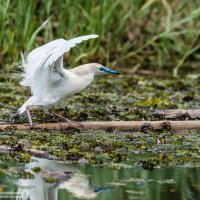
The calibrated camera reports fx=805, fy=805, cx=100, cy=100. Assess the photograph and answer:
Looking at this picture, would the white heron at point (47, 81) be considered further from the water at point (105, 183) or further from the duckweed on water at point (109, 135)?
the water at point (105, 183)

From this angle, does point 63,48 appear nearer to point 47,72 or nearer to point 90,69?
point 47,72

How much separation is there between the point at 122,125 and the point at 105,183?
1937mm

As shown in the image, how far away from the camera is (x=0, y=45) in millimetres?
11773

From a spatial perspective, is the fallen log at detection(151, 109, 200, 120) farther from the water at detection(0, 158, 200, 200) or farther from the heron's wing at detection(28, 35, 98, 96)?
the water at detection(0, 158, 200, 200)

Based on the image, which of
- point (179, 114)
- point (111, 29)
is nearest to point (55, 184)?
point (179, 114)

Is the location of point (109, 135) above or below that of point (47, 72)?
below

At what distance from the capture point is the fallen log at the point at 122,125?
775cm

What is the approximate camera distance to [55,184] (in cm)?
574

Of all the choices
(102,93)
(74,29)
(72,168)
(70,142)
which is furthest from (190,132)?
(74,29)

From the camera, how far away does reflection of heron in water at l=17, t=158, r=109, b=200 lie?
5.47 m

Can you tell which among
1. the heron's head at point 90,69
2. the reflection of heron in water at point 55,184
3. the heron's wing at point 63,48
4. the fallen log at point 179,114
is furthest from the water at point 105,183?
the fallen log at point 179,114

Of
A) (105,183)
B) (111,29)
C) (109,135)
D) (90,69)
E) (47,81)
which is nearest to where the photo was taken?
(105,183)

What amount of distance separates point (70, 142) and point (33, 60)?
1.14 meters

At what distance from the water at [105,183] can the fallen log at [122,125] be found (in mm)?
1342
